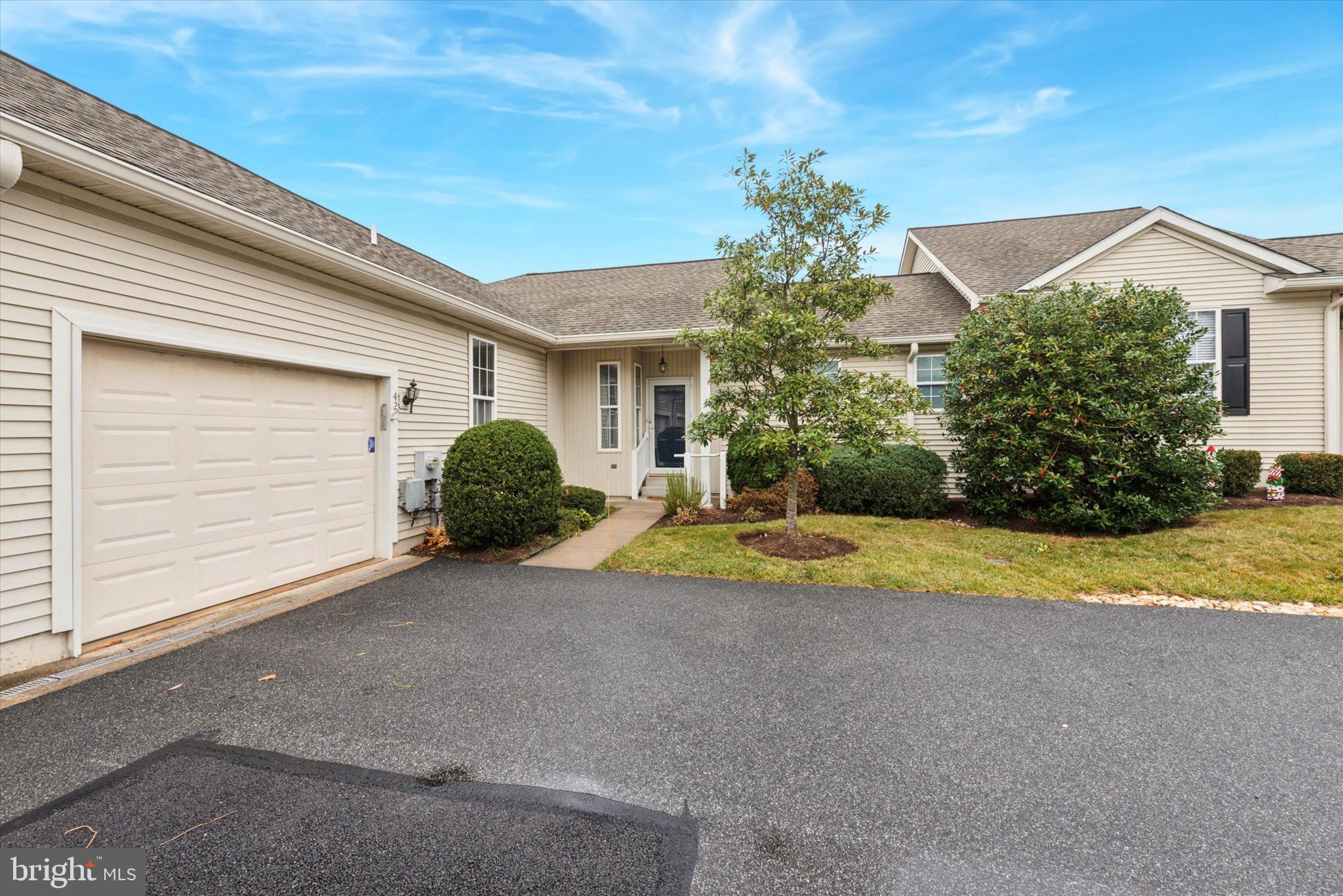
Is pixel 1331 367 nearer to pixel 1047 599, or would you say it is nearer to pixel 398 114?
pixel 1047 599

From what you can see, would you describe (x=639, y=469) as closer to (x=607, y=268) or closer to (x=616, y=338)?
(x=616, y=338)

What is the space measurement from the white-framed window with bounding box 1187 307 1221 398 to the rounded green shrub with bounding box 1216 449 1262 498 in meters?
1.05

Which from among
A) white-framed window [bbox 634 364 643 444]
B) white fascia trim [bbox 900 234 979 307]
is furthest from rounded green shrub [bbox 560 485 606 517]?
white fascia trim [bbox 900 234 979 307]

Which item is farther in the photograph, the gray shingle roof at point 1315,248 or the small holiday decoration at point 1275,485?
the gray shingle roof at point 1315,248

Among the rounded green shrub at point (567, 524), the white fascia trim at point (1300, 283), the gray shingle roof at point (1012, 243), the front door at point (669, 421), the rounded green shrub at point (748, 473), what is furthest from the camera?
the front door at point (669, 421)

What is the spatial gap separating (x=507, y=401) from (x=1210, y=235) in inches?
456

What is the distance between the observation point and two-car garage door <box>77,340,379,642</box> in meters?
3.86

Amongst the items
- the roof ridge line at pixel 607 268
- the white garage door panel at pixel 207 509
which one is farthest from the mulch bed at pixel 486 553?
the roof ridge line at pixel 607 268

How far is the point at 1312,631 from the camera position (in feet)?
13.2

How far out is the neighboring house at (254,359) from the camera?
3.50m

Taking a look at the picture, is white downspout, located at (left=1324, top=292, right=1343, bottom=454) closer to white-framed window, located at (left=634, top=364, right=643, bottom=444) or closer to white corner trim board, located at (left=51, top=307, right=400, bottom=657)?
white-framed window, located at (left=634, top=364, right=643, bottom=444)

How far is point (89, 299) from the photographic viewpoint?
373 centimetres

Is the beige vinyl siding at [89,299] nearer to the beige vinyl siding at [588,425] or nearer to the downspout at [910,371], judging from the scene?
the beige vinyl siding at [588,425]

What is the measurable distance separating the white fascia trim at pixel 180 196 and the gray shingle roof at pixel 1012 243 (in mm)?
9430
